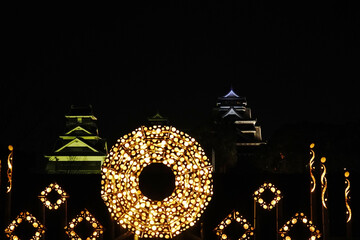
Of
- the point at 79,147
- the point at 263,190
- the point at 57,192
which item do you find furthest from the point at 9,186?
the point at 79,147

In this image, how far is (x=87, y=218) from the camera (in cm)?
877

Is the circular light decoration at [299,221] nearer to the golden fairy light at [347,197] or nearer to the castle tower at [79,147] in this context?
the golden fairy light at [347,197]

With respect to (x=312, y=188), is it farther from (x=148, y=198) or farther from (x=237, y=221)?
(x=148, y=198)

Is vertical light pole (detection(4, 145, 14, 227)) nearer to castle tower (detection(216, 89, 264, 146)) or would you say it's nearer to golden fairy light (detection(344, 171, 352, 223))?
golden fairy light (detection(344, 171, 352, 223))

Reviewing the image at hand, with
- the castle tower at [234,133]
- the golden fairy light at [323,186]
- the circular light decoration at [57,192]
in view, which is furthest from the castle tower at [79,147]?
the golden fairy light at [323,186]

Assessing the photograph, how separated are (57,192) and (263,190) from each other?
316cm

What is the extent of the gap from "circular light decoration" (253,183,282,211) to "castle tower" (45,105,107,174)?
3022 centimetres

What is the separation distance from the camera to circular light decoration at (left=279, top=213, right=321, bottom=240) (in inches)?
343

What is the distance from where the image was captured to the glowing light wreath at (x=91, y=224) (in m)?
8.77

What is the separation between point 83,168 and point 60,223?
103ft

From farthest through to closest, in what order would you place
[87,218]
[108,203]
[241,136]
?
1. [241,136]
2. [87,218]
3. [108,203]

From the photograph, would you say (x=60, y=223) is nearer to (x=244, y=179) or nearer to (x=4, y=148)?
(x=4, y=148)

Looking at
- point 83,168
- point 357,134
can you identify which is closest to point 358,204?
point 357,134

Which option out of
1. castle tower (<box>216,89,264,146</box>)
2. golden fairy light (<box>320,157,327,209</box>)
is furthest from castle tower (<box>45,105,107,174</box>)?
golden fairy light (<box>320,157,327,209</box>)
